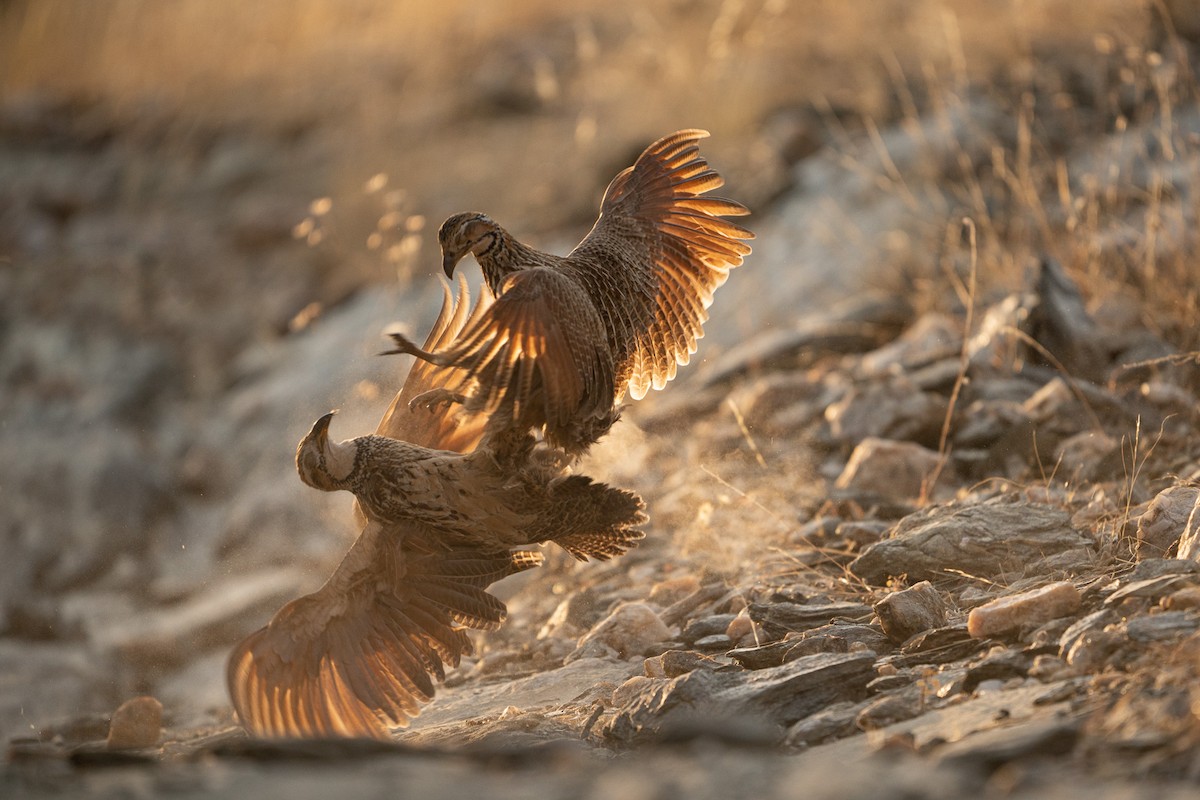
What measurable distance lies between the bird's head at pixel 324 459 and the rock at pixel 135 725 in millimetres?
1286

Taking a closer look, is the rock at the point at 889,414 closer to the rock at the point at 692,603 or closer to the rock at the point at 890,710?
the rock at the point at 692,603

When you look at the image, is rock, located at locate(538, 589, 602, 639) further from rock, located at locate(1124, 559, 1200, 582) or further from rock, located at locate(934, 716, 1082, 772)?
rock, located at locate(934, 716, 1082, 772)

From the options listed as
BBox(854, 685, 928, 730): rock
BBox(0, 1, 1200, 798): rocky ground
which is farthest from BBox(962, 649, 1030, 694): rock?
BBox(854, 685, 928, 730): rock

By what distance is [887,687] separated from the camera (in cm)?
351

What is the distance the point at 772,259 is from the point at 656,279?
13.3ft

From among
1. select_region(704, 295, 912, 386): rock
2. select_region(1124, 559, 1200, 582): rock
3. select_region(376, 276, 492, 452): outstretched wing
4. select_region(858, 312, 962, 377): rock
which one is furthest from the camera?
select_region(704, 295, 912, 386): rock

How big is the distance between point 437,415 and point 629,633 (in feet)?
3.35

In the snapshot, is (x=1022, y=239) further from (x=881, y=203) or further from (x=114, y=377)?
(x=114, y=377)

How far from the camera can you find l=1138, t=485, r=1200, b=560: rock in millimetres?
4051

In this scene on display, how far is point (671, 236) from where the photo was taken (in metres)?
4.47

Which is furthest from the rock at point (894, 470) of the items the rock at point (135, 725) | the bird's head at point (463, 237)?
the rock at point (135, 725)

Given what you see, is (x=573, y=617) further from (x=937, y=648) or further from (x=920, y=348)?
(x=920, y=348)

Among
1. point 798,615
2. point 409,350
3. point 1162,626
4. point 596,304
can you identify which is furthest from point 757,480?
point 409,350

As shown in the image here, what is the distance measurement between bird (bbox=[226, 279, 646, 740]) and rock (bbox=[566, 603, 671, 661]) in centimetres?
53
